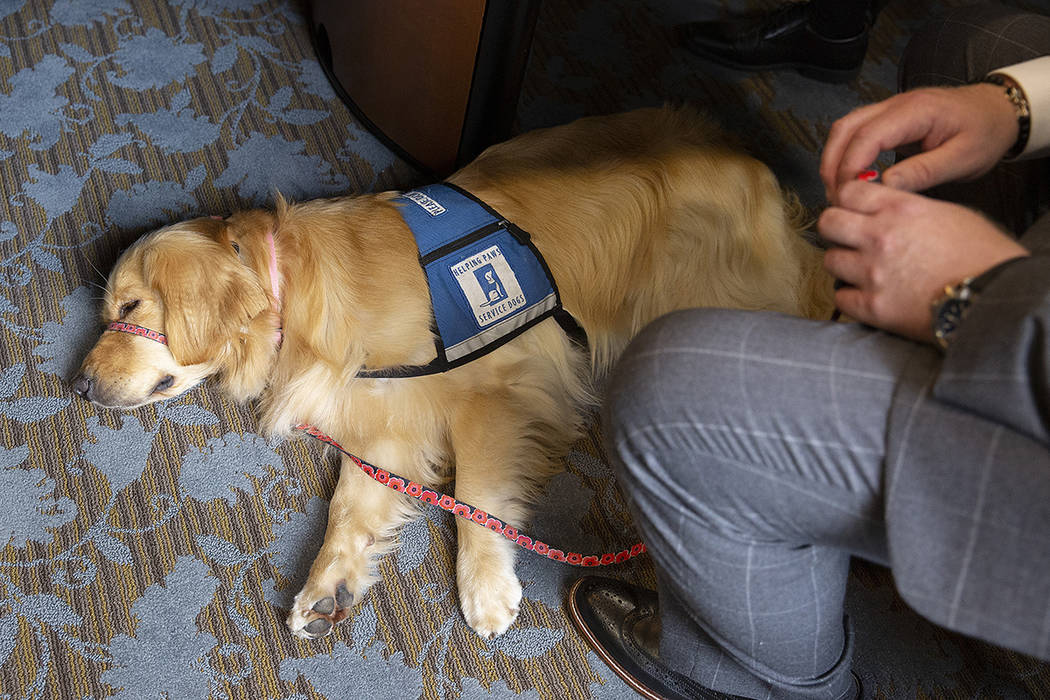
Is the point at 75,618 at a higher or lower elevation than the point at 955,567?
lower

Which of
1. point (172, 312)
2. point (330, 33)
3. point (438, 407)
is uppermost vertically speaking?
point (330, 33)

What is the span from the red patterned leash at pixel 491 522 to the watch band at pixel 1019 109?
3.50 feet

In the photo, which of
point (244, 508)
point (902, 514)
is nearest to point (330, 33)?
point (244, 508)

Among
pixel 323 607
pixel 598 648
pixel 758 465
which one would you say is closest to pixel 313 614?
pixel 323 607

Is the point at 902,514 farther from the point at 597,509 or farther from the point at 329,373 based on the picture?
the point at 329,373

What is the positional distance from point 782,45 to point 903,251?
2135 millimetres

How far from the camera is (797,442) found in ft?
3.42

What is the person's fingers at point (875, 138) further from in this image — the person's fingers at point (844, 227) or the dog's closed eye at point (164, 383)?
the dog's closed eye at point (164, 383)

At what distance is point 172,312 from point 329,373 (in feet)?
1.20

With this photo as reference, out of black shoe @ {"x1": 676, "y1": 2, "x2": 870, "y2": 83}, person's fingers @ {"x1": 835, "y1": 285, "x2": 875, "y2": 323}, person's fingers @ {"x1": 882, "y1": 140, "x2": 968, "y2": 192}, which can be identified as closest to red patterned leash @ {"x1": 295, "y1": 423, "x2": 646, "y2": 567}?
person's fingers @ {"x1": 835, "y1": 285, "x2": 875, "y2": 323}

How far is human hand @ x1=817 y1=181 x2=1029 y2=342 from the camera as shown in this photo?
3.32 feet

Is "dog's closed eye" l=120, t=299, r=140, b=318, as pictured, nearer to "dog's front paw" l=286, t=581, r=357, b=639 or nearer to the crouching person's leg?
"dog's front paw" l=286, t=581, r=357, b=639

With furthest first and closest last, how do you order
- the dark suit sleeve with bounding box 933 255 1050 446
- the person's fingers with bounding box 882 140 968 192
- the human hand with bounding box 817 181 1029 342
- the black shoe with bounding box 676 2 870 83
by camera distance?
1. the black shoe with bounding box 676 2 870 83
2. the person's fingers with bounding box 882 140 968 192
3. the human hand with bounding box 817 181 1029 342
4. the dark suit sleeve with bounding box 933 255 1050 446

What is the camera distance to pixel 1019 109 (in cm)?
131
